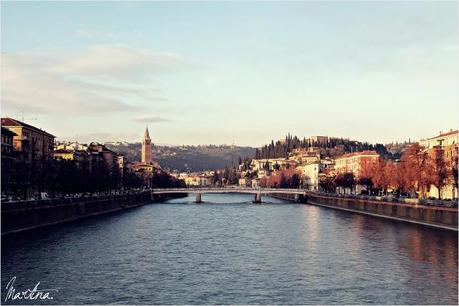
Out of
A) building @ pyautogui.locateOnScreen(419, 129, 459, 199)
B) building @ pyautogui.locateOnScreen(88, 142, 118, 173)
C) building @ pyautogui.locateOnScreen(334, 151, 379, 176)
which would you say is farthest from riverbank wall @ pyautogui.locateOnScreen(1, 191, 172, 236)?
building @ pyautogui.locateOnScreen(334, 151, 379, 176)

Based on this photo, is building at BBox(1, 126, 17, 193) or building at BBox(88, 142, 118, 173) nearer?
building at BBox(1, 126, 17, 193)

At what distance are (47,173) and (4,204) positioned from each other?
108 ft

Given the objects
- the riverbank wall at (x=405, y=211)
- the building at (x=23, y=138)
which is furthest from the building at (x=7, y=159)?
the riverbank wall at (x=405, y=211)

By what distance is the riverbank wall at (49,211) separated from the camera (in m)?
60.8

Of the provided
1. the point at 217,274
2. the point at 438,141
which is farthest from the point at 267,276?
the point at 438,141

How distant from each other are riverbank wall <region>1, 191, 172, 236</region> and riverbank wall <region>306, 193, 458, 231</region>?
40.8 metres

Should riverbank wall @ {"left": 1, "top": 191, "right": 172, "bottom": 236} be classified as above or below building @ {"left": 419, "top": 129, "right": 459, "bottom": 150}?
below

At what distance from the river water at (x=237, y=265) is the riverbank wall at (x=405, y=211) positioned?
226 centimetres

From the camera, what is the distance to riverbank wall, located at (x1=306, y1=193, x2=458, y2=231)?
6712 centimetres

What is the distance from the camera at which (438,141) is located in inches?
5022

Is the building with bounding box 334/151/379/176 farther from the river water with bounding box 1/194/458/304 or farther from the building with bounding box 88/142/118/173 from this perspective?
the river water with bounding box 1/194/458/304
